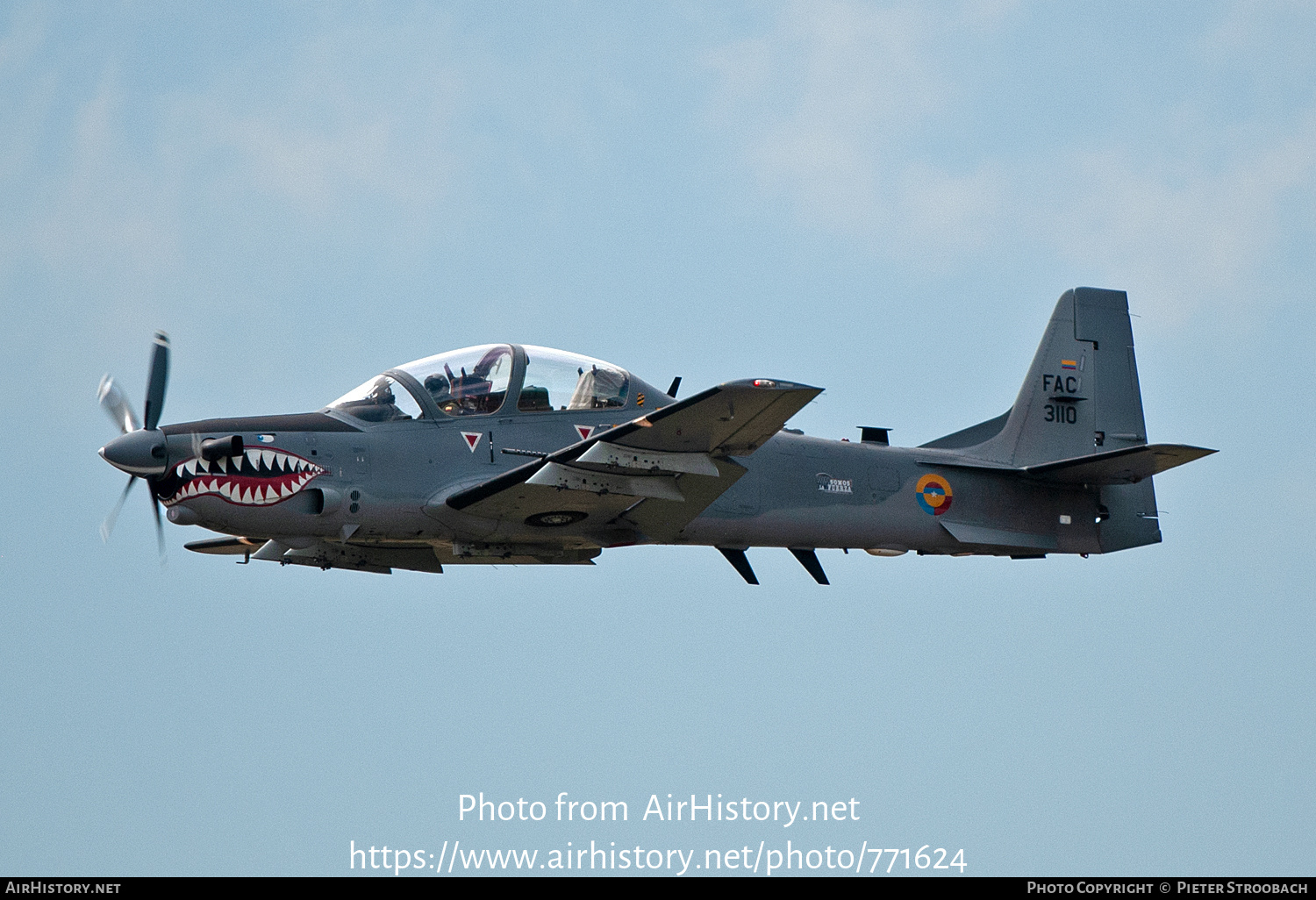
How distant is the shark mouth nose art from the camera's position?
49.5ft

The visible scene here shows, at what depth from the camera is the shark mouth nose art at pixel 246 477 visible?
1509 centimetres

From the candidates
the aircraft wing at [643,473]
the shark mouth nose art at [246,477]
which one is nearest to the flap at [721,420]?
the aircraft wing at [643,473]

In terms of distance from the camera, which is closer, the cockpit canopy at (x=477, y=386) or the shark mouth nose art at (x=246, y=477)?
the shark mouth nose art at (x=246, y=477)

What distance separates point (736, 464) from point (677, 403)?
1705mm

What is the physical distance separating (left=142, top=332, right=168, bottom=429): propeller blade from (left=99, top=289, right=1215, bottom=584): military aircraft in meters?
0.02

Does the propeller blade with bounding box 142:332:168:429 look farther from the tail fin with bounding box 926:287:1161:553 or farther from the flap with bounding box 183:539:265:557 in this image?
the tail fin with bounding box 926:287:1161:553

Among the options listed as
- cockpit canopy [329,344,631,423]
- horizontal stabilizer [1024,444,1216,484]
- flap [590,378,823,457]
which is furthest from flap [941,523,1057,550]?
cockpit canopy [329,344,631,423]

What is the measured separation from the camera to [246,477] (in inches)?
599

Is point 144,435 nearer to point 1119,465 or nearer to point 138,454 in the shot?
point 138,454

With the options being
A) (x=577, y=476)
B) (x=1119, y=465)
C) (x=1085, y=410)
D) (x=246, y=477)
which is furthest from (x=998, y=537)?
(x=246, y=477)

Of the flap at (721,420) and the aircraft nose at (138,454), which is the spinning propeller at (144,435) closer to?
the aircraft nose at (138,454)

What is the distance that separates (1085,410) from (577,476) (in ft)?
26.7

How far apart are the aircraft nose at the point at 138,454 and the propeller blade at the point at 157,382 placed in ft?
1.67

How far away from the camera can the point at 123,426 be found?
16.1 metres
